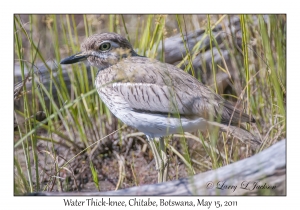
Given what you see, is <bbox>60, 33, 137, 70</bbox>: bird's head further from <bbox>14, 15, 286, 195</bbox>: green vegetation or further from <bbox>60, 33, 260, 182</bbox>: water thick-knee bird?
<bbox>14, 15, 286, 195</bbox>: green vegetation

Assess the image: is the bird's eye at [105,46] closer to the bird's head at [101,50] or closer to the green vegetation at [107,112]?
the bird's head at [101,50]

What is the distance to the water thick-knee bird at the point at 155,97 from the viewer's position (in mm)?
3654

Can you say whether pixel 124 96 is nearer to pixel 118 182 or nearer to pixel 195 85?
pixel 195 85

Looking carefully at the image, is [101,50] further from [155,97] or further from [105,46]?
[155,97]

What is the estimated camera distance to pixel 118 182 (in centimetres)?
437

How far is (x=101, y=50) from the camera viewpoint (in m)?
3.97

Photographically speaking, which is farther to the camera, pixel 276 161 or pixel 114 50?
pixel 114 50

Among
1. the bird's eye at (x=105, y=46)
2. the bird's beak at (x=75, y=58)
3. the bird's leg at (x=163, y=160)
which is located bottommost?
the bird's leg at (x=163, y=160)

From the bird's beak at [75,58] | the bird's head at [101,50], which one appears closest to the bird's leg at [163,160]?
the bird's head at [101,50]
